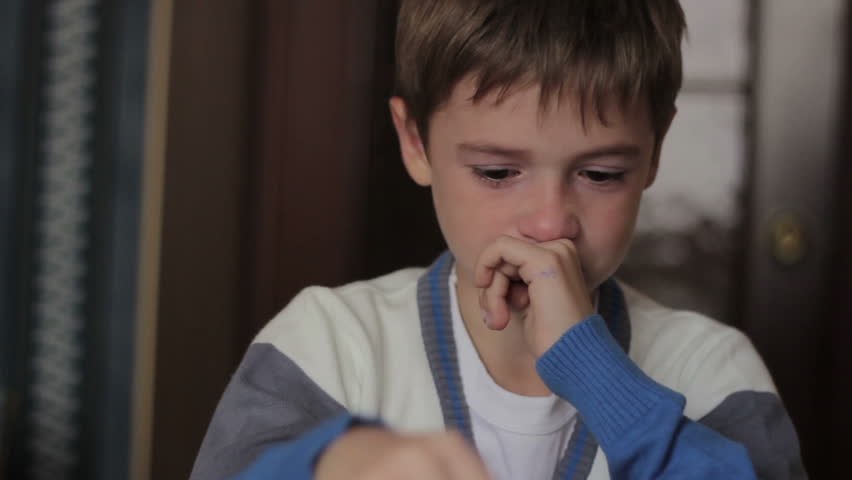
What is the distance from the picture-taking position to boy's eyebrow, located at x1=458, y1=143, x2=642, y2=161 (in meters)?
1.06

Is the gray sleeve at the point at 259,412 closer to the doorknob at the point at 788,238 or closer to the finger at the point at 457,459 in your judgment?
the finger at the point at 457,459

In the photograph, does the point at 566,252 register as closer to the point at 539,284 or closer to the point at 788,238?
the point at 539,284

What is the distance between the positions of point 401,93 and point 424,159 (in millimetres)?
82

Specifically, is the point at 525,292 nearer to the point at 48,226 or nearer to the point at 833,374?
the point at 48,226

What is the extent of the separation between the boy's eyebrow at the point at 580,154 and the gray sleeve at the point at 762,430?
11.3 inches

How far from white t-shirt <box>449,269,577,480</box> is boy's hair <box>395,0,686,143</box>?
30cm

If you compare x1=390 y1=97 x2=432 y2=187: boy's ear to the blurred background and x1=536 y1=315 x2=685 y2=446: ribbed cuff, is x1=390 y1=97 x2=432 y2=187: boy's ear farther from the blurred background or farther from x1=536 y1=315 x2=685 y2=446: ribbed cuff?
the blurred background

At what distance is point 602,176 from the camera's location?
1108mm

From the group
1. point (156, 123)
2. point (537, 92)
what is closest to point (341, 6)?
point (156, 123)

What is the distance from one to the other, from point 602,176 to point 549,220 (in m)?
0.08

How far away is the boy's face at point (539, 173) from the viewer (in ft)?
3.48

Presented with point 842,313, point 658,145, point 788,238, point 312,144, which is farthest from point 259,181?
point 842,313

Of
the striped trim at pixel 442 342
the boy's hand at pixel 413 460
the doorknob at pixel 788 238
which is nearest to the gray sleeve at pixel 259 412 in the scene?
the striped trim at pixel 442 342

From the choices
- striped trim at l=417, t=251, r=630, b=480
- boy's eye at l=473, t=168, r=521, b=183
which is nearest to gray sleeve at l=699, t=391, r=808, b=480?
striped trim at l=417, t=251, r=630, b=480
